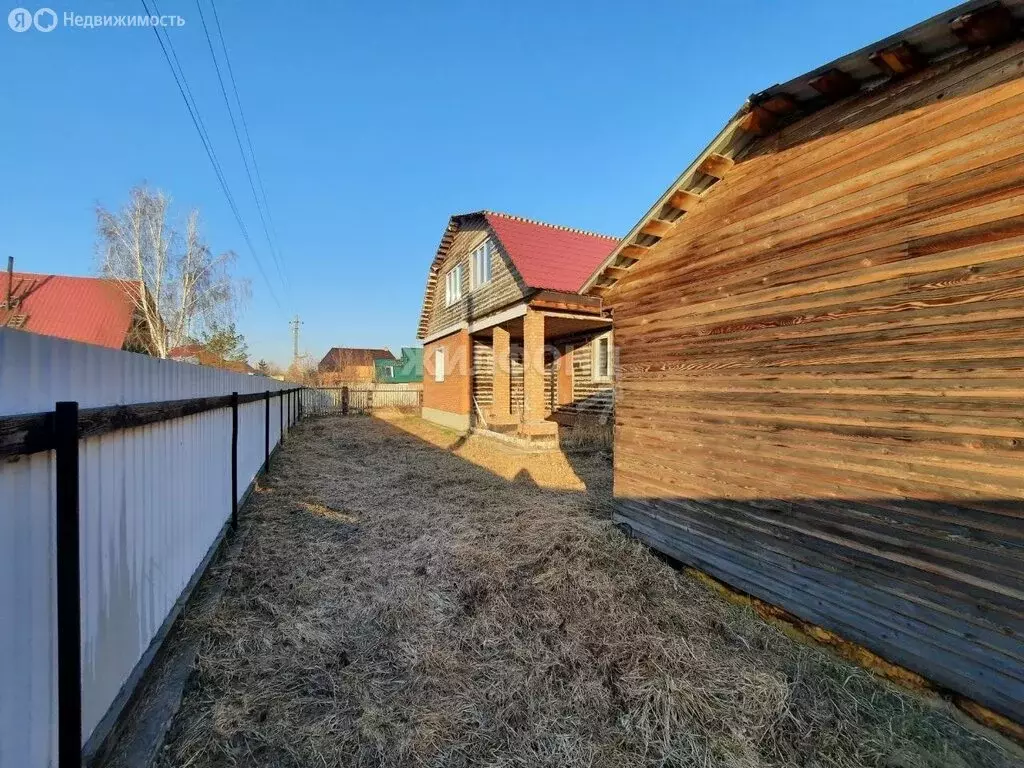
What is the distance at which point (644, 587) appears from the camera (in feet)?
14.6

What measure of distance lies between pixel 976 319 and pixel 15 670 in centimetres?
497

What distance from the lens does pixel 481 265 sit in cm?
1419

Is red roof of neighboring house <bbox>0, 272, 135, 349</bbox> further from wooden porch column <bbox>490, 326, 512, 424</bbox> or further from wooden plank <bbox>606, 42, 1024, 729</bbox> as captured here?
wooden plank <bbox>606, 42, 1024, 729</bbox>

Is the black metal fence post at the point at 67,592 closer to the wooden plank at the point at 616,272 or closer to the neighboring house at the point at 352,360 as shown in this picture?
the wooden plank at the point at 616,272

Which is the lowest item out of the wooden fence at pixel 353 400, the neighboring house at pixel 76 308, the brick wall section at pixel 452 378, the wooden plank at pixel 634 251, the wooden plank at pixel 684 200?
the wooden fence at pixel 353 400

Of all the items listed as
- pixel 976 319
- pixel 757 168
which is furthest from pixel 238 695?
pixel 757 168

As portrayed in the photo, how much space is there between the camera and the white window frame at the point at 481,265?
44.5ft

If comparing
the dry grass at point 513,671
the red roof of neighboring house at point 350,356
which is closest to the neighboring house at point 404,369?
the red roof of neighboring house at point 350,356

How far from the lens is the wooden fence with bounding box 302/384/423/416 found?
982 inches

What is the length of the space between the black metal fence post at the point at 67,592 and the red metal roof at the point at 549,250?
966 cm

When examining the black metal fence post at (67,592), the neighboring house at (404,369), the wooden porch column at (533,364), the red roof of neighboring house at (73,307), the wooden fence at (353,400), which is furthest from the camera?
the neighboring house at (404,369)

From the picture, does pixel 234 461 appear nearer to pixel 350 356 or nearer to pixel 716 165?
pixel 716 165

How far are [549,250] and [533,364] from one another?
12.8ft

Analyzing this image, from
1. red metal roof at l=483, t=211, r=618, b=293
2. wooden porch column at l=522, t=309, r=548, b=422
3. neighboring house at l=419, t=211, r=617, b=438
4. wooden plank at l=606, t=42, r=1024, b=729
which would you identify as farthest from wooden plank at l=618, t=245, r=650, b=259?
wooden porch column at l=522, t=309, r=548, b=422
